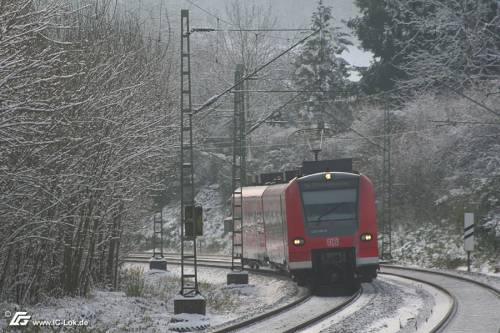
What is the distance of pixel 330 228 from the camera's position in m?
22.0

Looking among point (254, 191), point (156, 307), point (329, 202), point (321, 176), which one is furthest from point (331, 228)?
point (254, 191)

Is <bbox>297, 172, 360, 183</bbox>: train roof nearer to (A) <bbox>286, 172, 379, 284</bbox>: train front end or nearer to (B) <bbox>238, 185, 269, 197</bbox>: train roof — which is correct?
(A) <bbox>286, 172, 379, 284</bbox>: train front end

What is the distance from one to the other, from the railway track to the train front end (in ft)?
2.49

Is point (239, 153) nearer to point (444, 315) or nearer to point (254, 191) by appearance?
point (254, 191)

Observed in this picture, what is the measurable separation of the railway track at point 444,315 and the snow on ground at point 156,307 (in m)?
0.65

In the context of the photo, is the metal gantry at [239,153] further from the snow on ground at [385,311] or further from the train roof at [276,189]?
the snow on ground at [385,311]

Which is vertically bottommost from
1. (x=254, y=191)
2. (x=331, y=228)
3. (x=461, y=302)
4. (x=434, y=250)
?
(x=461, y=302)

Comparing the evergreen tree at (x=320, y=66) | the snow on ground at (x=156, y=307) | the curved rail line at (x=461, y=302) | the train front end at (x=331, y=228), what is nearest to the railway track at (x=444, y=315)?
the curved rail line at (x=461, y=302)

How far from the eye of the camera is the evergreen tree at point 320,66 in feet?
188

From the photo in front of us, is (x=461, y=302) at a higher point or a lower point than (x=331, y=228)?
lower

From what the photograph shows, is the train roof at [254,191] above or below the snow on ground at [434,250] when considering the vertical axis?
above

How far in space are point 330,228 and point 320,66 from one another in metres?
36.7

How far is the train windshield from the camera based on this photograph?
22.1 meters

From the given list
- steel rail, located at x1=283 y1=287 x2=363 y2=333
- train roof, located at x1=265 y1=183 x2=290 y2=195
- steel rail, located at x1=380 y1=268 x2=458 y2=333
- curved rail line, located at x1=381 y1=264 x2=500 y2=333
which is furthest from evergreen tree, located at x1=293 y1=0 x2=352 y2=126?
steel rail, located at x1=283 y1=287 x2=363 y2=333
